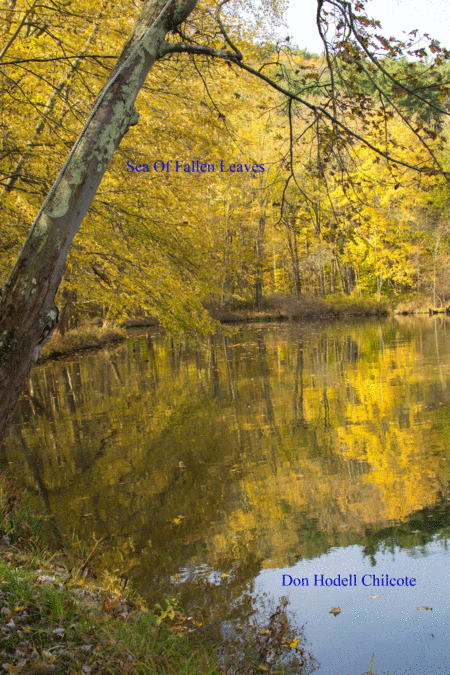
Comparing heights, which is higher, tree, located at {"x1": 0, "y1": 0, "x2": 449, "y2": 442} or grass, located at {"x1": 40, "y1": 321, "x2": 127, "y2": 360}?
tree, located at {"x1": 0, "y1": 0, "x2": 449, "y2": 442}

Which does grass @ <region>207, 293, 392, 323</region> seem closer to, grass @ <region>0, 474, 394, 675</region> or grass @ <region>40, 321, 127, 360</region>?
grass @ <region>40, 321, 127, 360</region>

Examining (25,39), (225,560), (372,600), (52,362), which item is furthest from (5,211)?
(52,362)

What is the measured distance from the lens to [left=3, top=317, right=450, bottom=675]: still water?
3896 mm

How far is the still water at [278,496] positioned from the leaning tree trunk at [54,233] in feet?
7.81

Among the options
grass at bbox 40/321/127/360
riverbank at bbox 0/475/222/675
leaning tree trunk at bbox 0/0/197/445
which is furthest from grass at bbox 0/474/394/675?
grass at bbox 40/321/127/360

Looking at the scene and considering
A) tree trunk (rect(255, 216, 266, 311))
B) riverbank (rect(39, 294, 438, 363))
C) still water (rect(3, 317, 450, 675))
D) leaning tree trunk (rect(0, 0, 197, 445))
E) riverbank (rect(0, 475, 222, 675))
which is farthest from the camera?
tree trunk (rect(255, 216, 266, 311))

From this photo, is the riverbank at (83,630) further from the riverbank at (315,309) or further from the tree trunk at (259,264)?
the tree trunk at (259,264)

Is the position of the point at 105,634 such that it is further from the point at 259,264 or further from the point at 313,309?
the point at 259,264

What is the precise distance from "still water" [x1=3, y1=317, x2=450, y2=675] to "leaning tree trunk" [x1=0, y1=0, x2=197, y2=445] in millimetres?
2381

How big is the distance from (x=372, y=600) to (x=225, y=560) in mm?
1290

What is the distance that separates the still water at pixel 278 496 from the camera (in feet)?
12.8

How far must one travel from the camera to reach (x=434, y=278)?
32.6 meters

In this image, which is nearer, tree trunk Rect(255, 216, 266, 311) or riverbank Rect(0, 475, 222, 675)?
riverbank Rect(0, 475, 222, 675)

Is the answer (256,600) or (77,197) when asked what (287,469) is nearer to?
(256,600)
